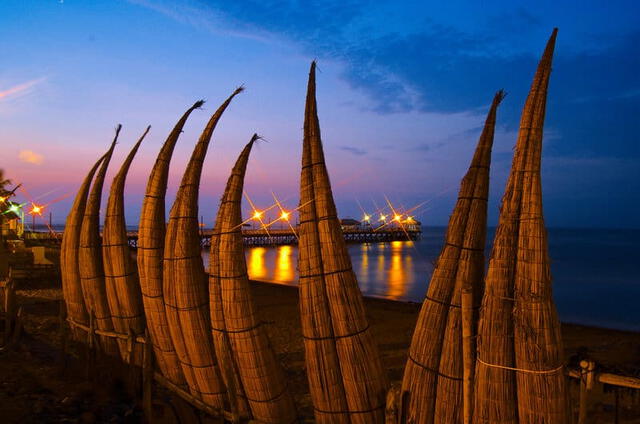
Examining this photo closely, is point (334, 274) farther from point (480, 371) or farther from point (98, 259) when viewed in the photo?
point (98, 259)

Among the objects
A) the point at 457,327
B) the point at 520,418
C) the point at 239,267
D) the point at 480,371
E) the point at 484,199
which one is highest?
the point at 484,199

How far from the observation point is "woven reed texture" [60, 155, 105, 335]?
29.3 ft

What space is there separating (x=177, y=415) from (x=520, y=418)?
17.1ft

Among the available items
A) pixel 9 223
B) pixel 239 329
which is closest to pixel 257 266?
pixel 9 223

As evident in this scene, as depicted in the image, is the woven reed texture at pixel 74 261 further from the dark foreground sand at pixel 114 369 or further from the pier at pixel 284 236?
the pier at pixel 284 236

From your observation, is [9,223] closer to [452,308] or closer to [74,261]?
[74,261]

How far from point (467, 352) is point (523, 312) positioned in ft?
1.89

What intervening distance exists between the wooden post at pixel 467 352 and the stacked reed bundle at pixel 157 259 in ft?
14.6

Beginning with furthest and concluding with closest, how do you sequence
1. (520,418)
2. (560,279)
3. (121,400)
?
(560,279) → (121,400) → (520,418)

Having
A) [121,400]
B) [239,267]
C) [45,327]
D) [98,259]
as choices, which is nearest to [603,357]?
[239,267]

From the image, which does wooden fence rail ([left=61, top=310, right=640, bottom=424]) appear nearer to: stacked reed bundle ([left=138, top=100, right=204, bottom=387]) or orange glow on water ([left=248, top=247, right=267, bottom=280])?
stacked reed bundle ([left=138, top=100, right=204, bottom=387])

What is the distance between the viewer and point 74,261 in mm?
8961

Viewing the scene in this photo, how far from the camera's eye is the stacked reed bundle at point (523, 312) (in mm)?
3475

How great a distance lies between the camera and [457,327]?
153 inches
